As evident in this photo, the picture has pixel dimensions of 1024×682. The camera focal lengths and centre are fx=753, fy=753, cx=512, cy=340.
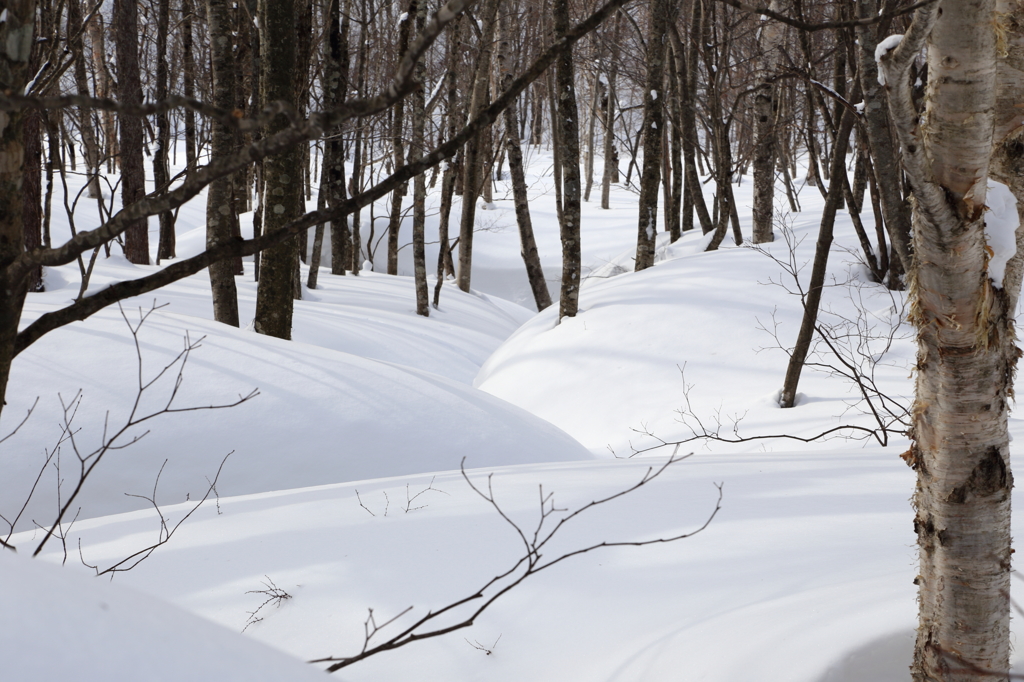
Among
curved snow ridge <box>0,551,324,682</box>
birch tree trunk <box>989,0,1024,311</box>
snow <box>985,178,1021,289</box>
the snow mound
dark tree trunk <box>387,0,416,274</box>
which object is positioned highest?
dark tree trunk <box>387,0,416,274</box>

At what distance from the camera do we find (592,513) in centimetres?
247

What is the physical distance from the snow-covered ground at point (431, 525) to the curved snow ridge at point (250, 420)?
12mm

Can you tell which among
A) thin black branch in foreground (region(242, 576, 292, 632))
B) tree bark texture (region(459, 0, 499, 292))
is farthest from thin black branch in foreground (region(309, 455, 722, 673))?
tree bark texture (region(459, 0, 499, 292))

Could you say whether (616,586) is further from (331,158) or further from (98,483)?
(331,158)

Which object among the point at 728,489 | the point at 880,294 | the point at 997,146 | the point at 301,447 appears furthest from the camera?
the point at 880,294

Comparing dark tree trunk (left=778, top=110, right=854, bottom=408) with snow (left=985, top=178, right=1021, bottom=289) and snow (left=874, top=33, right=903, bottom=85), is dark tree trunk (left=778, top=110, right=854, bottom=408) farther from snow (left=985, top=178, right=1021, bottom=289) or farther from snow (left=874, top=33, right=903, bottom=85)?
snow (left=874, top=33, right=903, bottom=85)

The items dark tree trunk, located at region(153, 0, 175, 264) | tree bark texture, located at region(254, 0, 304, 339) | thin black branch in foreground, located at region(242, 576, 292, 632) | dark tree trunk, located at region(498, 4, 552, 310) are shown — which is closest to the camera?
thin black branch in foreground, located at region(242, 576, 292, 632)

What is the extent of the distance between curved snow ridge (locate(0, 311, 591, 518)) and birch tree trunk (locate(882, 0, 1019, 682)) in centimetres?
249

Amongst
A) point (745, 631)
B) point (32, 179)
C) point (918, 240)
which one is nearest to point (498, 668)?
point (745, 631)

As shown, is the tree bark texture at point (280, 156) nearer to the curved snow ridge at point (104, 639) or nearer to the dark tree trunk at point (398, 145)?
the dark tree trunk at point (398, 145)

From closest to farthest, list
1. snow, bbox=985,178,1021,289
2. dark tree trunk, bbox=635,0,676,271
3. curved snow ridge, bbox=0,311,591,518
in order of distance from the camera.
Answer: snow, bbox=985,178,1021,289
curved snow ridge, bbox=0,311,591,518
dark tree trunk, bbox=635,0,676,271

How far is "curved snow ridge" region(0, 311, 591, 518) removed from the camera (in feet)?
10.5

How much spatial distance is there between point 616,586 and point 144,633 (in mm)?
1501

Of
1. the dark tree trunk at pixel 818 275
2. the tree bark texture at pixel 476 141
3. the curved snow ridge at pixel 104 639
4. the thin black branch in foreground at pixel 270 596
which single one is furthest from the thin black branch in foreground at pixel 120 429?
the tree bark texture at pixel 476 141
